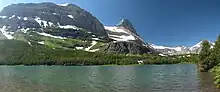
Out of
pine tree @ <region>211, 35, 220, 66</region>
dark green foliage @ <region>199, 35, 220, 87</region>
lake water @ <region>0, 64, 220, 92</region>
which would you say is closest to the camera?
lake water @ <region>0, 64, 220, 92</region>

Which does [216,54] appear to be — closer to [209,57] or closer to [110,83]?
[209,57]

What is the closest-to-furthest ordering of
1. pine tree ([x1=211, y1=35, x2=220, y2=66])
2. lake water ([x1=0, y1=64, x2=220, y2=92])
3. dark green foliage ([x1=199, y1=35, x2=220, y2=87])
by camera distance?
lake water ([x1=0, y1=64, x2=220, y2=92]), pine tree ([x1=211, y1=35, x2=220, y2=66]), dark green foliage ([x1=199, y1=35, x2=220, y2=87])

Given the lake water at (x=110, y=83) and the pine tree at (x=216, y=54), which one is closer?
the lake water at (x=110, y=83)

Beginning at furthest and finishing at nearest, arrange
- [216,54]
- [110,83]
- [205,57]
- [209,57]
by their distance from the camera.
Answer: [205,57]
[209,57]
[216,54]
[110,83]

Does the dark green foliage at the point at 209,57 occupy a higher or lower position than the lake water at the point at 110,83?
higher

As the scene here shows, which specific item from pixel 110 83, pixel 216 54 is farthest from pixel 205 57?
pixel 110 83

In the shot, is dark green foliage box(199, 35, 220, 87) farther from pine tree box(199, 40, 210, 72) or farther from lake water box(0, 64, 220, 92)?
lake water box(0, 64, 220, 92)

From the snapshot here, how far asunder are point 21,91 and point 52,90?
5.28m

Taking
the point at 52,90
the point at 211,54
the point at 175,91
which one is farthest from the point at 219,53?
the point at 52,90

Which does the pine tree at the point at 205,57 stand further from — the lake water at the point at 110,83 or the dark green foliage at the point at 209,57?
the lake water at the point at 110,83

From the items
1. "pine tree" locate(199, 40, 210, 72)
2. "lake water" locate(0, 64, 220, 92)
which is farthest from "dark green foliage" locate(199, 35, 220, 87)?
"lake water" locate(0, 64, 220, 92)

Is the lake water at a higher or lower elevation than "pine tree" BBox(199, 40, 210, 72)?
lower

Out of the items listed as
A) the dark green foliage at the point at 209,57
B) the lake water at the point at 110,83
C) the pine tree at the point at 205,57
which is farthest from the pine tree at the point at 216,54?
the lake water at the point at 110,83

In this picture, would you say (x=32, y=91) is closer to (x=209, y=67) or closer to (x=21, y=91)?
(x=21, y=91)
